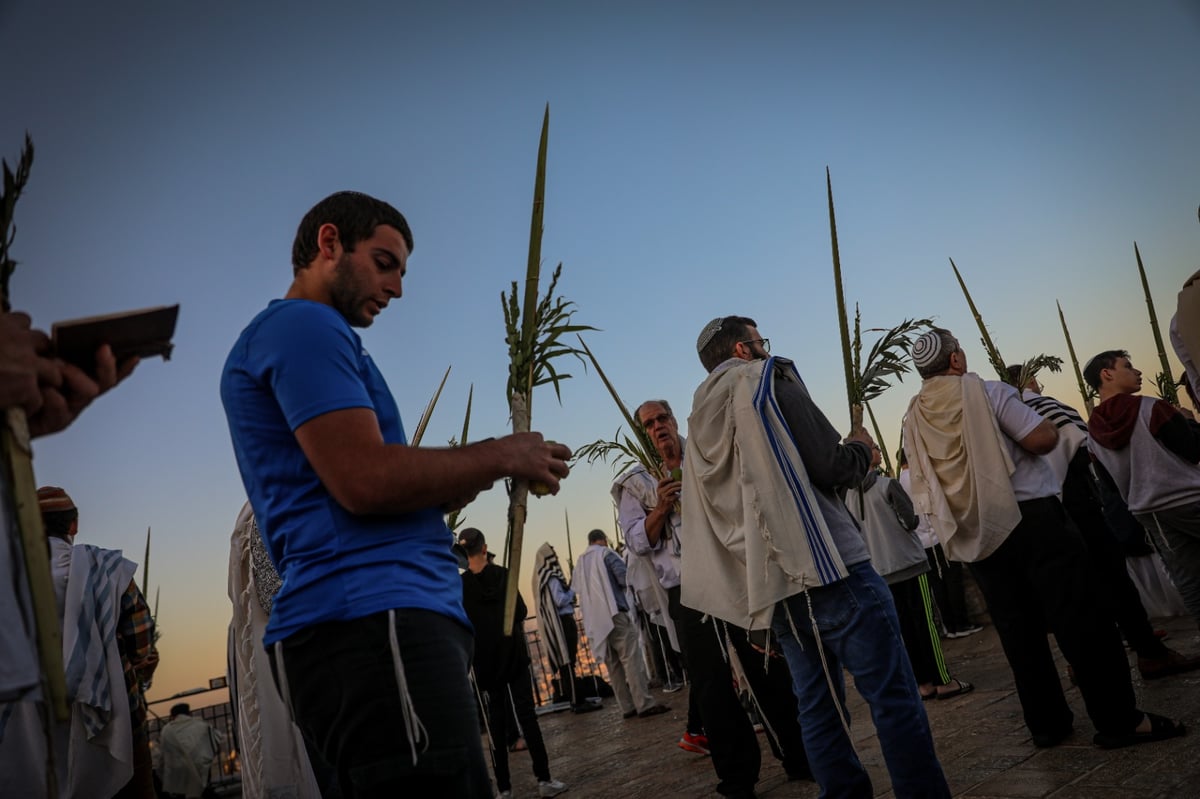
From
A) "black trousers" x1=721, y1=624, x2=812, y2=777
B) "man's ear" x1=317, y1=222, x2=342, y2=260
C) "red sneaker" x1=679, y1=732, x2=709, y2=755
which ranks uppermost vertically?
"man's ear" x1=317, y1=222, x2=342, y2=260

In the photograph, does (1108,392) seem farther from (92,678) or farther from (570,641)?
(570,641)

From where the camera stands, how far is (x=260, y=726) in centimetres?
329

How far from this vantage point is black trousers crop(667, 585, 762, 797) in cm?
419

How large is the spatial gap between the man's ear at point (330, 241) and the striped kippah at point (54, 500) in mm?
3045

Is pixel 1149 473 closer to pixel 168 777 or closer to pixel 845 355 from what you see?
pixel 845 355

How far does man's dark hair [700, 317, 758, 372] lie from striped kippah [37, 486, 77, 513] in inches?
130

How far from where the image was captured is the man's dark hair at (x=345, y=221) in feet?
→ 5.80

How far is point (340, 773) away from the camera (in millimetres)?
1489

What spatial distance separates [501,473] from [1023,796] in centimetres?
292

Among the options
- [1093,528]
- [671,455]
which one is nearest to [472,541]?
[671,455]

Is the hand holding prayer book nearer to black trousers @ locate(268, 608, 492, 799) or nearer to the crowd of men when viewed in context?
the crowd of men

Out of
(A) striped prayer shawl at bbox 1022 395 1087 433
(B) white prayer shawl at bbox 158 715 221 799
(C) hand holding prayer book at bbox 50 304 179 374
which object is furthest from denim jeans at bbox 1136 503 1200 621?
(B) white prayer shawl at bbox 158 715 221 799

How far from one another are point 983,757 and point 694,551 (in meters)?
1.98

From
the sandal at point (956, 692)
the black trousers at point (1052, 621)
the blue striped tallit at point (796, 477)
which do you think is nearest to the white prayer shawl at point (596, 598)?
the sandal at point (956, 692)
